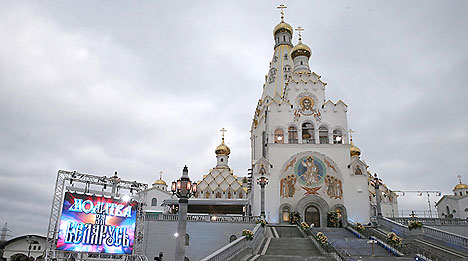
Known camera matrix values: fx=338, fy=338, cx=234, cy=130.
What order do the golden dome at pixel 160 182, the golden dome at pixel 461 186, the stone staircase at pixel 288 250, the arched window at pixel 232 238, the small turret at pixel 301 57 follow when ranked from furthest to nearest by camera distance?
the golden dome at pixel 160 182
the golden dome at pixel 461 186
the small turret at pixel 301 57
the arched window at pixel 232 238
the stone staircase at pixel 288 250

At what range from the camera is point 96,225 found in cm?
1942

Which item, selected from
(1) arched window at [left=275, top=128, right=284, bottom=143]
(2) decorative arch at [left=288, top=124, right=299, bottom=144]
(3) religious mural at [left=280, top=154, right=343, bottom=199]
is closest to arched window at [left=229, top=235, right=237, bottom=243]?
(3) religious mural at [left=280, top=154, right=343, bottom=199]

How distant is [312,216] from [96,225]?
18.5m

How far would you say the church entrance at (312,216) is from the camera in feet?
98.3

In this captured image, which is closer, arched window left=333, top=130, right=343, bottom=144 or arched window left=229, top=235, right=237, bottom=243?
arched window left=229, top=235, right=237, bottom=243

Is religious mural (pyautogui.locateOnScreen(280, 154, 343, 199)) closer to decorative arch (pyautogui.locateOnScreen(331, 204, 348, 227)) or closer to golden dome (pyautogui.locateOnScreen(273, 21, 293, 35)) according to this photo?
decorative arch (pyautogui.locateOnScreen(331, 204, 348, 227))

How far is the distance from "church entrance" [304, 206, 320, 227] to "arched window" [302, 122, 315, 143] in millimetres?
6765

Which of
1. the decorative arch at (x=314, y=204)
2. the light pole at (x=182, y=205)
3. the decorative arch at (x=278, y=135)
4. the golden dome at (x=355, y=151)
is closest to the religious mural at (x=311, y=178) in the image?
the decorative arch at (x=314, y=204)

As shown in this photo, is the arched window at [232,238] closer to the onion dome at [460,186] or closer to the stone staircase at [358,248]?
the stone staircase at [358,248]

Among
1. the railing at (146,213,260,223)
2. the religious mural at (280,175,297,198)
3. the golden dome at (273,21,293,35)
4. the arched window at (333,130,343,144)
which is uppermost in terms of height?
the golden dome at (273,21,293,35)

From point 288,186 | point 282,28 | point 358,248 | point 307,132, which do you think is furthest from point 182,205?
point 282,28

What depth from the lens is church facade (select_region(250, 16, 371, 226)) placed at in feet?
98.3

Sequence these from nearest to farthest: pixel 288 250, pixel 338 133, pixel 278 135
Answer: pixel 288 250 < pixel 338 133 < pixel 278 135

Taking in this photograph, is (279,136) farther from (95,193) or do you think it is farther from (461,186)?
(461,186)
